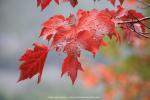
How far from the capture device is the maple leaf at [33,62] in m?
1.17

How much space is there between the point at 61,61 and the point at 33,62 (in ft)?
17.9

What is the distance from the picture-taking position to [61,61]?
664 cm

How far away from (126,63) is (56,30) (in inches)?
105

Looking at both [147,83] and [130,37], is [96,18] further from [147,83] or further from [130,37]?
[147,83]

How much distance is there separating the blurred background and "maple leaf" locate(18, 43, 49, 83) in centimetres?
20

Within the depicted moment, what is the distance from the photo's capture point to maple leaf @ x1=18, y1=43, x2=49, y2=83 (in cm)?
117

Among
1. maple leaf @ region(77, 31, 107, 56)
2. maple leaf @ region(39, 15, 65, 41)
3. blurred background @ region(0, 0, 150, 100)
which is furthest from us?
blurred background @ region(0, 0, 150, 100)

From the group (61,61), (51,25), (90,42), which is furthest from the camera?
(61,61)

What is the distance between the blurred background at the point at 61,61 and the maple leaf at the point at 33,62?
7.9 inches

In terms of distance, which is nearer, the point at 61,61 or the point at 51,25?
the point at 51,25

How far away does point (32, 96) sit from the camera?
18.2ft

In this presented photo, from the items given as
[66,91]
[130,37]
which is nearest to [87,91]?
[66,91]

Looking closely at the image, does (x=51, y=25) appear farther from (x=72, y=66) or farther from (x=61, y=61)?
(x=61, y=61)

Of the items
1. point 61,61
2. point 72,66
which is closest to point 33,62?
point 72,66
